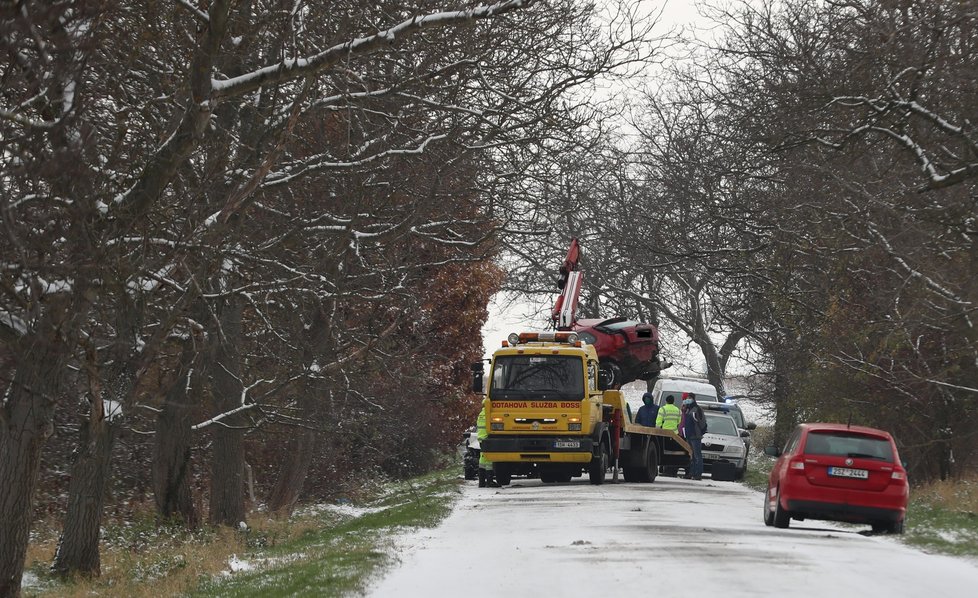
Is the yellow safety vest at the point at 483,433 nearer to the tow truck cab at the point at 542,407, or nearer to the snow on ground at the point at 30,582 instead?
the tow truck cab at the point at 542,407

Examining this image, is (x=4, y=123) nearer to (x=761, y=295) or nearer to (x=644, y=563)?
(x=644, y=563)

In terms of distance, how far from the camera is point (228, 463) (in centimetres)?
2383

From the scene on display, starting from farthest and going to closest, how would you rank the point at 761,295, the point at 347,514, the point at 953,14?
the point at 761,295 < the point at 347,514 < the point at 953,14

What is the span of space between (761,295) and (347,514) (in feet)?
58.6

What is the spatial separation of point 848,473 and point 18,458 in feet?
35.6

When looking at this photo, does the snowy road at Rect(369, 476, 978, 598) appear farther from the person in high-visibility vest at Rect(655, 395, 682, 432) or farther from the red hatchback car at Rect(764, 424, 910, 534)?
the person in high-visibility vest at Rect(655, 395, 682, 432)

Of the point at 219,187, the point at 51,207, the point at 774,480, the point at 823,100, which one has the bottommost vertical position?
the point at 774,480

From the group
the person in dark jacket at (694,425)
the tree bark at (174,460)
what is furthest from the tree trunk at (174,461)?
the person in dark jacket at (694,425)

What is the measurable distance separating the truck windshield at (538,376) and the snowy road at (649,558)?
5.95 metres

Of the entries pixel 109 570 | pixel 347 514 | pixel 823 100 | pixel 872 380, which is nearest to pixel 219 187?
pixel 109 570

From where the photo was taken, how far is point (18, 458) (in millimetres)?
13836

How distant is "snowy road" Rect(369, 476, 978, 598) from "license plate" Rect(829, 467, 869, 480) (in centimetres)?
80

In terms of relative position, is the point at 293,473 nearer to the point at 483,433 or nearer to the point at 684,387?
the point at 483,433

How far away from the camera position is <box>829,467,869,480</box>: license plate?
19484mm
